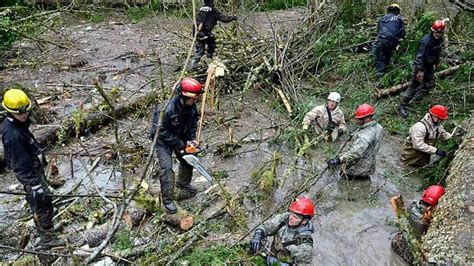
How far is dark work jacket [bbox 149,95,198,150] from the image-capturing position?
557 cm

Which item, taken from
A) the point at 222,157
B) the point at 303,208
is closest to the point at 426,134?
the point at 222,157

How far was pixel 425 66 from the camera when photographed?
7.92 metres

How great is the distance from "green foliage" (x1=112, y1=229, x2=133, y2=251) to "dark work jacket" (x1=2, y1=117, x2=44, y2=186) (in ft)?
3.39

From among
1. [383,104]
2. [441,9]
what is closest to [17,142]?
[383,104]

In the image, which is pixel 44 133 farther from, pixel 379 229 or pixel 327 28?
pixel 327 28

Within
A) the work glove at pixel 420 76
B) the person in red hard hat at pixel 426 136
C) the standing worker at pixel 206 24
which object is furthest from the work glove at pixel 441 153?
the standing worker at pixel 206 24

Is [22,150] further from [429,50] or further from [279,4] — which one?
[279,4]

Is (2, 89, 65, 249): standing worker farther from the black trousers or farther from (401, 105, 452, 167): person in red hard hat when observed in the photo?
(401, 105, 452, 167): person in red hard hat

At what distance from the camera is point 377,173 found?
7.14 m

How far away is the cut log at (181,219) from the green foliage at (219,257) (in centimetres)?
47

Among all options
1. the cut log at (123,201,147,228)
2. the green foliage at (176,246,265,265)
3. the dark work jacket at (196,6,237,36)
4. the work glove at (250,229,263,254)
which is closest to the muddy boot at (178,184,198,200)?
the cut log at (123,201,147,228)

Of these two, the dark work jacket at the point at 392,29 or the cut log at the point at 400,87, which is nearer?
the cut log at the point at 400,87

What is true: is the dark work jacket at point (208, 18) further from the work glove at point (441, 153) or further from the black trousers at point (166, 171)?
the work glove at point (441, 153)

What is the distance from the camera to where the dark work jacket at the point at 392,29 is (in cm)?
899
